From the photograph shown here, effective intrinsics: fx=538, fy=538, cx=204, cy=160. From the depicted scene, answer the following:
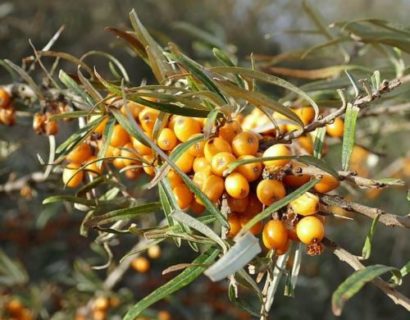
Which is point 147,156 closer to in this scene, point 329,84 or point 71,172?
point 71,172

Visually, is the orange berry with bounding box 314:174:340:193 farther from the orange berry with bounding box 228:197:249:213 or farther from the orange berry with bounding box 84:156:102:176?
the orange berry with bounding box 84:156:102:176

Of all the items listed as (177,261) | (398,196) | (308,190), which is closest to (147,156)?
(308,190)

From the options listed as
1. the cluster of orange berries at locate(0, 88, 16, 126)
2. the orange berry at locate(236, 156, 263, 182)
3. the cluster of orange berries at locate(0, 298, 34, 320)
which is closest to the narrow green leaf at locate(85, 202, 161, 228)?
the orange berry at locate(236, 156, 263, 182)

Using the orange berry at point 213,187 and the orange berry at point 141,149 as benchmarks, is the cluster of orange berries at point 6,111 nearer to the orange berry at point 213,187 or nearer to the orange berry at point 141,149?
the orange berry at point 141,149

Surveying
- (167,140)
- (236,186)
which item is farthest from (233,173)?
(167,140)

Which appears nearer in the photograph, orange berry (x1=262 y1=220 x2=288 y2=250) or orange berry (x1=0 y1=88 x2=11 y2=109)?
orange berry (x1=262 y1=220 x2=288 y2=250)

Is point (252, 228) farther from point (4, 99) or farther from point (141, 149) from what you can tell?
point (4, 99)

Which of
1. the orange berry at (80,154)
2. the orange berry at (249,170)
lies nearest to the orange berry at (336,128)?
the orange berry at (249,170)
